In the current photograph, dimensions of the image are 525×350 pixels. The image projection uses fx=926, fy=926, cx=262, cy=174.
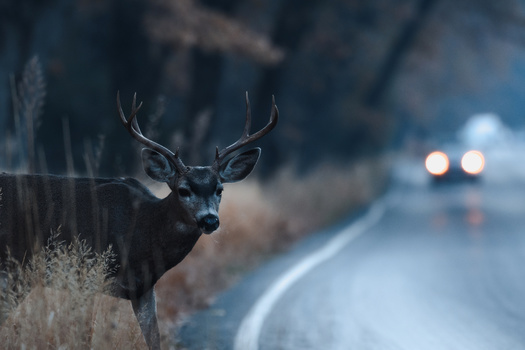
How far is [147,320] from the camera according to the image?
24.0 ft

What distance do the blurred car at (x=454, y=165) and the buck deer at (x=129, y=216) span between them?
28727mm

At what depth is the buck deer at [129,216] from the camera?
23.8ft

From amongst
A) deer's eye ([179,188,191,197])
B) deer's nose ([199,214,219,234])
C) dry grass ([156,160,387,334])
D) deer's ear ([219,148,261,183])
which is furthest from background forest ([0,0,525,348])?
deer's eye ([179,188,191,197])

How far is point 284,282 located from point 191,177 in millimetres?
5729

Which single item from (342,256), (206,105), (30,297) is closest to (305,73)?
(206,105)

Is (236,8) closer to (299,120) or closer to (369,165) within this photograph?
(299,120)

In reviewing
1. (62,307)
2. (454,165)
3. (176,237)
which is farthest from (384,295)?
(454,165)

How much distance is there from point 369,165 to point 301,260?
24.7 m

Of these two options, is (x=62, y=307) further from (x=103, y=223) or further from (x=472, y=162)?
(x=472, y=162)

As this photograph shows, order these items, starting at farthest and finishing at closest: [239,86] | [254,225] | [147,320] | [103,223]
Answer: [239,86]
[254,225]
[103,223]
[147,320]

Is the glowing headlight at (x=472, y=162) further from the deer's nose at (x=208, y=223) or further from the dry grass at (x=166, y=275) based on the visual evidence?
the deer's nose at (x=208, y=223)

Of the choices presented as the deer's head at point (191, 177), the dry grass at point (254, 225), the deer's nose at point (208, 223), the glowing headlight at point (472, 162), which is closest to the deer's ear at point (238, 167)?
the deer's head at point (191, 177)

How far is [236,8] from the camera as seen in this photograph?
72.9 feet

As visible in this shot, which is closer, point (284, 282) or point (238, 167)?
point (238, 167)
